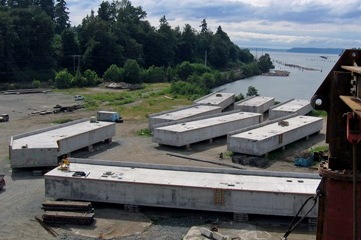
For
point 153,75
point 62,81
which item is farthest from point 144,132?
point 153,75

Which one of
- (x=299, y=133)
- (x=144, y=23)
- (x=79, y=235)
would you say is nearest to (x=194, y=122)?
(x=299, y=133)

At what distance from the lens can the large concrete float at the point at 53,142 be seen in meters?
24.3

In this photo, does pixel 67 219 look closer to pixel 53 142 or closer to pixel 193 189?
pixel 193 189

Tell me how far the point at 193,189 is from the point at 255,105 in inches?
1039

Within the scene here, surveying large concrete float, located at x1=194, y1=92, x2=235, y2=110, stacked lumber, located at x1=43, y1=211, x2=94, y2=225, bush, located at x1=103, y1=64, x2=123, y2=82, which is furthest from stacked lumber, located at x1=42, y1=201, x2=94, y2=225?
bush, located at x1=103, y1=64, x2=123, y2=82

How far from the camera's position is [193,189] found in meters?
18.7

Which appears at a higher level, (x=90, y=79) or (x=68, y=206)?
(x=90, y=79)

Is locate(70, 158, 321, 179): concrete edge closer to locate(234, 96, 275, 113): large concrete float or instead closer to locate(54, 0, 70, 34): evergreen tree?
locate(234, 96, 275, 113): large concrete float

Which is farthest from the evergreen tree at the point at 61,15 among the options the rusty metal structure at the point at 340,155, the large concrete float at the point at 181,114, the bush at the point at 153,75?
the rusty metal structure at the point at 340,155

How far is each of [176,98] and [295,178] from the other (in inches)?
1478

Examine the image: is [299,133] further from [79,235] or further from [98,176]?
[79,235]

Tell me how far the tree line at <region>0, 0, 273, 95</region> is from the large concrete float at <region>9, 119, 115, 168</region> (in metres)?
37.0

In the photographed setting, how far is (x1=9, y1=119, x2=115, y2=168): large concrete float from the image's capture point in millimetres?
24281

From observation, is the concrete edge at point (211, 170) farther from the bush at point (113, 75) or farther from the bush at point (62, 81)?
the bush at point (113, 75)
